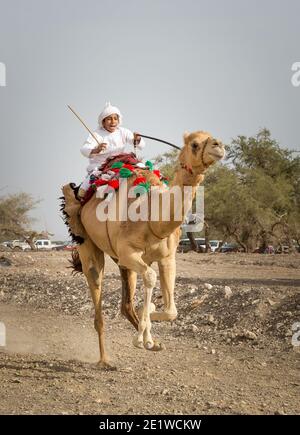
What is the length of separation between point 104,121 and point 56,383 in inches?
131

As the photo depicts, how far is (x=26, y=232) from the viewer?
4528 cm

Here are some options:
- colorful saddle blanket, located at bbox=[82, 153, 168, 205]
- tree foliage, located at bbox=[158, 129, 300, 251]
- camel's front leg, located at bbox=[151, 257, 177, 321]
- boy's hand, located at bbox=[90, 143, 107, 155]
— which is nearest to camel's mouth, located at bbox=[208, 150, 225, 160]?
colorful saddle blanket, located at bbox=[82, 153, 168, 205]

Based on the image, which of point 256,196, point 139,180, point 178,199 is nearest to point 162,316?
point 178,199

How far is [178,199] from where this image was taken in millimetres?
6070

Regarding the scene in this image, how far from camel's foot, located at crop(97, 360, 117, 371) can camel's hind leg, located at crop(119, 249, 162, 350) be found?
102 cm

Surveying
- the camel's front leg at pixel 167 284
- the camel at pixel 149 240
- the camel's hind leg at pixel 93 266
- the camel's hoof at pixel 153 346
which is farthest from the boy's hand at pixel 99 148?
the camel's hoof at pixel 153 346

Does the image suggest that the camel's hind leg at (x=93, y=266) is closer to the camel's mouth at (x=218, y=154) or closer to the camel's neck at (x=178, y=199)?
the camel's neck at (x=178, y=199)

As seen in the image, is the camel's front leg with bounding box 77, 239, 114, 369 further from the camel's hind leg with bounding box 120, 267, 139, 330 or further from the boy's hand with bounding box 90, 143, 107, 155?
the boy's hand with bounding box 90, 143, 107, 155

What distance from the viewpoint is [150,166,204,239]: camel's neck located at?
19.6 ft

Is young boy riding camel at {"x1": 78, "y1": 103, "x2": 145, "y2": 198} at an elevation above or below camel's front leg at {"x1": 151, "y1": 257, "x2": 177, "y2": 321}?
above

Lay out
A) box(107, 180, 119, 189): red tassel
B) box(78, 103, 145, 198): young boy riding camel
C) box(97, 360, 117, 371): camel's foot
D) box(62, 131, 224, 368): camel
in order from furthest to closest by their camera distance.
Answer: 1. box(78, 103, 145, 198): young boy riding camel
2. box(97, 360, 117, 371): camel's foot
3. box(107, 180, 119, 189): red tassel
4. box(62, 131, 224, 368): camel
